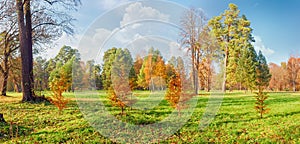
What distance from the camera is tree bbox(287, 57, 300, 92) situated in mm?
45844

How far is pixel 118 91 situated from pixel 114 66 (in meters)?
1.21

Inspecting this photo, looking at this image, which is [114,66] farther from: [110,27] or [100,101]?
[100,101]

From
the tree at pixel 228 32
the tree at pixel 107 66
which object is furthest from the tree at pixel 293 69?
the tree at pixel 107 66

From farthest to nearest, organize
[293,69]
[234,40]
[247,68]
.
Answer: [293,69] → [247,68] → [234,40]

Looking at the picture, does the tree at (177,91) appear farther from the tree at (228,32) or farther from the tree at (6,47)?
the tree at (228,32)

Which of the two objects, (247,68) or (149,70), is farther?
(247,68)

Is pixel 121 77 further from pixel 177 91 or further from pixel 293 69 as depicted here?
pixel 293 69

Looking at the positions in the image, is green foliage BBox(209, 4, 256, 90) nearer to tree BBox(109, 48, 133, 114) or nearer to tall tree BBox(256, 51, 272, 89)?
tall tree BBox(256, 51, 272, 89)

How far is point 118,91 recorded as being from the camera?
9.36m

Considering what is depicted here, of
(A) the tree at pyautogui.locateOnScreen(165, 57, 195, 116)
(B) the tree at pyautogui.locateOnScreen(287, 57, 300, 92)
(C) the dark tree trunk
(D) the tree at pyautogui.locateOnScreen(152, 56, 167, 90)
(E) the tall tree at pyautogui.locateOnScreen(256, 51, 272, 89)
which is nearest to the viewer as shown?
(A) the tree at pyautogui.locateOnScreen(165, 57, 195, 116)

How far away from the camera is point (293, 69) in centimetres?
4694

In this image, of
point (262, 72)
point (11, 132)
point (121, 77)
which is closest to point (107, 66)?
point (121, 77)

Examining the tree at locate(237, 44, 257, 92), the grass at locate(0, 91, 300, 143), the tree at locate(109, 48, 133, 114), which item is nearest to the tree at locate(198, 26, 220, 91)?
the tree at locate(237, 44, 257, 92)

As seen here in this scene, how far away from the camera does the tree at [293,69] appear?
4584 centimetres
